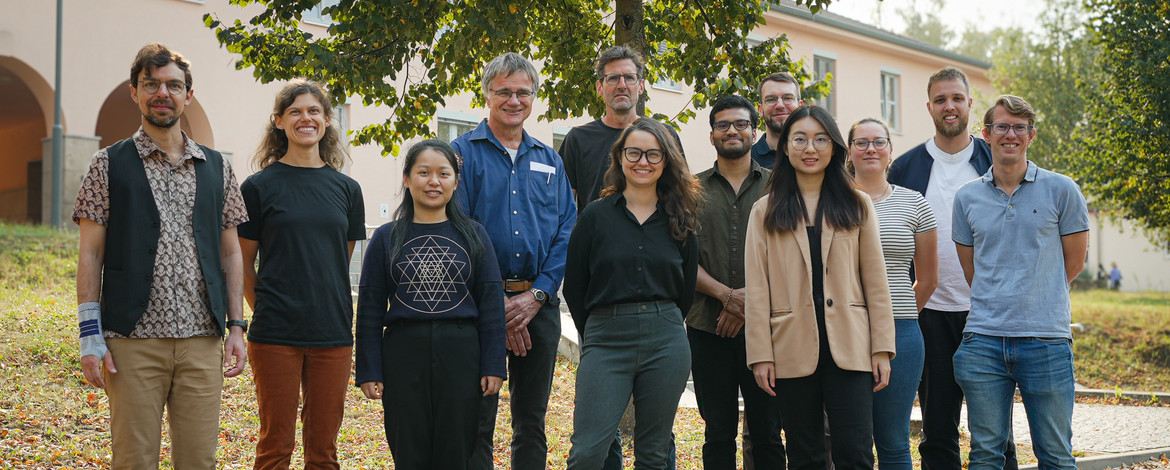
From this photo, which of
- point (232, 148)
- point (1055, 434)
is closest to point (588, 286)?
point (1055, 434)

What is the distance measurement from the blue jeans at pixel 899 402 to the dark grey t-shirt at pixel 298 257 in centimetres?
256

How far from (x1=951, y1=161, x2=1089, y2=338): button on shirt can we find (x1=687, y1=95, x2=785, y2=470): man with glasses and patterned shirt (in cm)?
113

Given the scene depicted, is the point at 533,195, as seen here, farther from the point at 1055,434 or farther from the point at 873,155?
the point at 1055,434

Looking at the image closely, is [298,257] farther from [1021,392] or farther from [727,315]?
[1021,392]

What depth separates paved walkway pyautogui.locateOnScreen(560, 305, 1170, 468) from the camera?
28.4 feet

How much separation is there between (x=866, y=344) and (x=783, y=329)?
361 millimetres

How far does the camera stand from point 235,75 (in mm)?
17203

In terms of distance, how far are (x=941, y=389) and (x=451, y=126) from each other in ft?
49.1

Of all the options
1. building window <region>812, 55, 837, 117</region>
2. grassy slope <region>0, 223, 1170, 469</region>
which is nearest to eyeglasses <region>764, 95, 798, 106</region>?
grassy slope <region>0, 223, 1170, 469</region>

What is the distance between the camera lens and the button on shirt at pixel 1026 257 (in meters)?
4.57

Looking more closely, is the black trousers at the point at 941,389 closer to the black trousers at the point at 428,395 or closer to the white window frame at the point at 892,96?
the black trousers at the point at 428,395

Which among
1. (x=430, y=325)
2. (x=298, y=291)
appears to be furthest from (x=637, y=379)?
(x=298, y=291)

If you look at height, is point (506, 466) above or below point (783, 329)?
below

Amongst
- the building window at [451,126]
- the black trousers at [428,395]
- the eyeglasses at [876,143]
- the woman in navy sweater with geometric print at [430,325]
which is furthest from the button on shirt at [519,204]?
the building window at [451,126]
